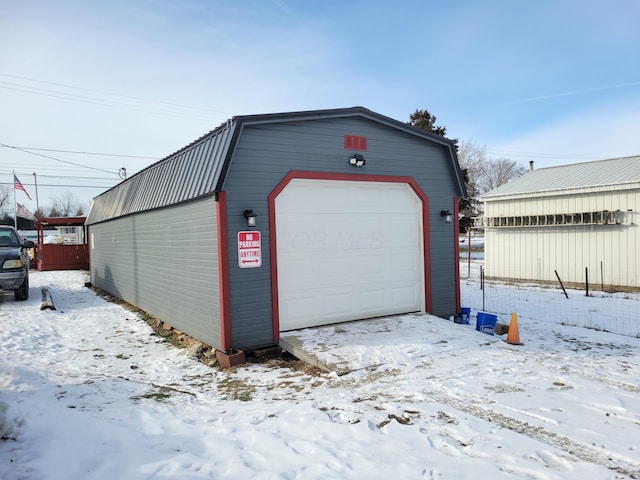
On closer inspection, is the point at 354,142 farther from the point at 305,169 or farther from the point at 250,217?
the point at 250,217

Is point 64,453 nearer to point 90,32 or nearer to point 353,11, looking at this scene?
point 353,11

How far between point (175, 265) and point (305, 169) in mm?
3047

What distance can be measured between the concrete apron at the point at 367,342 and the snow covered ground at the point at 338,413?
7cm

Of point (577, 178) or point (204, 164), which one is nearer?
point (204, 164)

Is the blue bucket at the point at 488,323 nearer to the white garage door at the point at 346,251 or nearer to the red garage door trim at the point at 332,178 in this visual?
the red garage door trim at the point at 332,178

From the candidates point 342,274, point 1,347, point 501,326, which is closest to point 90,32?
point 1,347

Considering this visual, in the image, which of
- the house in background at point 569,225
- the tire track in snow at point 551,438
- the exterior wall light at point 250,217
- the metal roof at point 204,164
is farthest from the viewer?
the house in background at point 569,225

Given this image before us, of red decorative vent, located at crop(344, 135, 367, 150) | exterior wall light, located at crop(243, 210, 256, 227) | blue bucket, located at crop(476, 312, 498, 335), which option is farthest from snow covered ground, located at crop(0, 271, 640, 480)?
→ red decorative vent, located at crop(344, 135, 367, 150)

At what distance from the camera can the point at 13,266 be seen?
10797 mm

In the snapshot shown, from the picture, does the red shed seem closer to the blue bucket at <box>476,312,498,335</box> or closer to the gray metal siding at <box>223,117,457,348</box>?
the gray metal siding at <box>223,117,457,348</box>

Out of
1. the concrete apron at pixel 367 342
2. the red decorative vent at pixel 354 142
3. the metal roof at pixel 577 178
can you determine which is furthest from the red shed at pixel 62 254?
the metal roof at pixel 577 178

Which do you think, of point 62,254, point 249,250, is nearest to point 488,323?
point 249,250

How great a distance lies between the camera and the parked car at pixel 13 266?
35.0ft

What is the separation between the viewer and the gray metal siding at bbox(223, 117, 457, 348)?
611 centimetres
